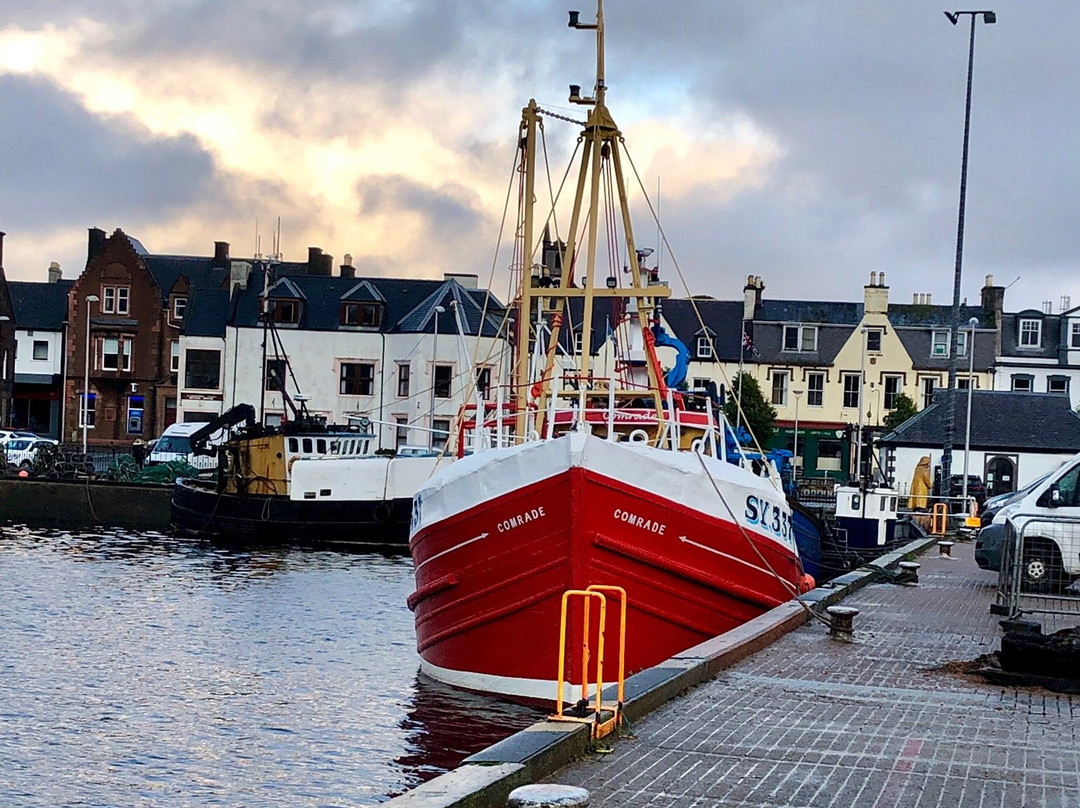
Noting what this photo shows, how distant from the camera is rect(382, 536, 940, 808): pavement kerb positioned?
8281 millimetres

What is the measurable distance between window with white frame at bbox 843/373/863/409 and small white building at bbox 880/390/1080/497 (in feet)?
51.3

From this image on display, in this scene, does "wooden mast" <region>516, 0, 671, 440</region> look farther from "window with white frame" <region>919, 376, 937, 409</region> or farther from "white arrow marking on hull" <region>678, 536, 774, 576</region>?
"window with white frame" <region>919, 376, 937, 409</region>

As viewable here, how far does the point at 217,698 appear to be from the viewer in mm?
20359

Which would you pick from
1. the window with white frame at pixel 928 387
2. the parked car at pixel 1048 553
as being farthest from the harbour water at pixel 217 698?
the window with white frame at pixel 928 387

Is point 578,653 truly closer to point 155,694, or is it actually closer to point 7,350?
point 155,694

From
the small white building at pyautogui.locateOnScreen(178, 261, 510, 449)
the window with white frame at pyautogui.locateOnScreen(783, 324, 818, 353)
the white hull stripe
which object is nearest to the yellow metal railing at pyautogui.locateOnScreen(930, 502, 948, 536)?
the white hull stripe

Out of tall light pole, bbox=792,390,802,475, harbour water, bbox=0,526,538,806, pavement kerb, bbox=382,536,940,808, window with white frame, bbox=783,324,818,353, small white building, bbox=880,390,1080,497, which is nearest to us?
pavement kerb, bbox=382,536,940,808

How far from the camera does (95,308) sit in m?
78.0

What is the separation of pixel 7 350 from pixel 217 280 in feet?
40.4

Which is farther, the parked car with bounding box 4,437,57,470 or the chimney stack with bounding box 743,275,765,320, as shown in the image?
the chimney stack with bounding box 743,275,765,320

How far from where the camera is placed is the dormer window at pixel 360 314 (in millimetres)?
71875

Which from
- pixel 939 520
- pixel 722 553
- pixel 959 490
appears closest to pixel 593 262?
pixel 722 553

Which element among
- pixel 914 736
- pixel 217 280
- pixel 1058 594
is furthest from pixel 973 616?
pixel 217 280

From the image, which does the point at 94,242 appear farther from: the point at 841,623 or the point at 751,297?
the point at 841,623
